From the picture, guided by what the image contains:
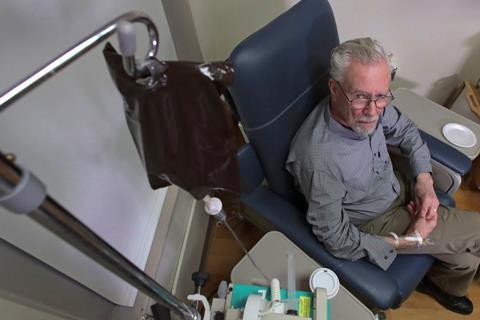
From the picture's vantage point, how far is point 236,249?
193 cm

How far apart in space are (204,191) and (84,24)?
663 mm

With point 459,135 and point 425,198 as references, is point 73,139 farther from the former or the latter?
point 459,135

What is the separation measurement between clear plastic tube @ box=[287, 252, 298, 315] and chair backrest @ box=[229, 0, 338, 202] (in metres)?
0.32

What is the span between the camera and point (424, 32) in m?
1.80

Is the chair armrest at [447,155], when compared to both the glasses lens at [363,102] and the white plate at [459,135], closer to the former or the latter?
the white plate at [459,135]

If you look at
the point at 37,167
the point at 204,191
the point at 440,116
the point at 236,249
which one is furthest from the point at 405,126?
the point at 37,167

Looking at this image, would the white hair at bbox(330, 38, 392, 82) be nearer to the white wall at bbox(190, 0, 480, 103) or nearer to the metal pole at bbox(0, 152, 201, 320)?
the white wall at bbox(190, 0, 480, 103)

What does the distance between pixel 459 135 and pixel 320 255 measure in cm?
82

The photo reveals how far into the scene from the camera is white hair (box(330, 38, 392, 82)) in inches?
47.1

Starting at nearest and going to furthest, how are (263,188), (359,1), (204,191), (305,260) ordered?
(204,191) → (305,260) → (263,188) → (359,1)

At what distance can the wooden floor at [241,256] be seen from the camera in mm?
1690

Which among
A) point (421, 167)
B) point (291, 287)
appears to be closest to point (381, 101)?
point (421, 167)

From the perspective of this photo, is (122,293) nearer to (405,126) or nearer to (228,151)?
(228,151)

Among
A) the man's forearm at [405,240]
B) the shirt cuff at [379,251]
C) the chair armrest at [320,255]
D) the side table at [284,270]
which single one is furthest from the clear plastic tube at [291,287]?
the man's forearm at [405,240]
